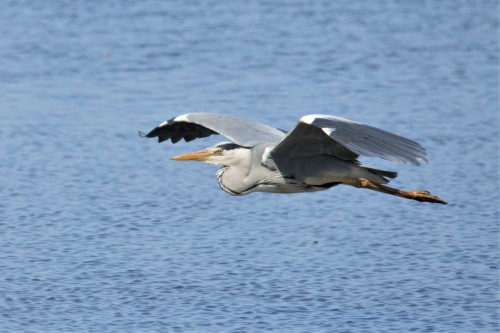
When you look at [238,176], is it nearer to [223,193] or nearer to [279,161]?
[279,161]

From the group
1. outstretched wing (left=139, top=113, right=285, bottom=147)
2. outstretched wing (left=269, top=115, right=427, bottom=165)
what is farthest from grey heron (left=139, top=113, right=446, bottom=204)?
outstretched wing (left=269, top=115, right=427, bottom=165)

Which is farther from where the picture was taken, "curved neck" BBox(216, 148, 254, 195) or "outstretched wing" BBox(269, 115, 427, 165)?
"curved neck" BBox(216, 148, 254, 195)

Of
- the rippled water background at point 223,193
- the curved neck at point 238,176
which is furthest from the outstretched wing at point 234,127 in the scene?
the rippled water background at point 223,193

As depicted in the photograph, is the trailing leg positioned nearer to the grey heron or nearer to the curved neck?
the grey heron

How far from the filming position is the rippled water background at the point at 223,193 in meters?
7.97

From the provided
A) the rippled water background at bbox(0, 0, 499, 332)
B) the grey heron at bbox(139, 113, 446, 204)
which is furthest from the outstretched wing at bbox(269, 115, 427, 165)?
the rippled water background at bbox(0, 0, 499, 332)

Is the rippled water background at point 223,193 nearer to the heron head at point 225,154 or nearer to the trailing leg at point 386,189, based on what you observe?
the trailing leg at point 386,189

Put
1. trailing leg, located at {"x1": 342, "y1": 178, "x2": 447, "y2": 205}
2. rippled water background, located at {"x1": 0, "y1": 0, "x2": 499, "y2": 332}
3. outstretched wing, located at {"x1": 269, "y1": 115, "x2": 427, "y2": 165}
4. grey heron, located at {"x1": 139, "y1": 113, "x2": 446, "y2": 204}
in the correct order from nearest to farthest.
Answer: outstretched wing, located at {"x1": 269, "y1": 115, "x2": 427, "y2": 165}
grey heron, located at {"x1": 139, "y1": 113, "x2": 446, "y2": 204}
trailing leg, located at {"x1": 342, "y1": 178, "x2": 447, "y2": 205}
rippled water background, located at {"x1": 0, "y1": 0, "x2": 499, "y2": 332}

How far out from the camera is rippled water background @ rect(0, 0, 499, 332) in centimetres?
797

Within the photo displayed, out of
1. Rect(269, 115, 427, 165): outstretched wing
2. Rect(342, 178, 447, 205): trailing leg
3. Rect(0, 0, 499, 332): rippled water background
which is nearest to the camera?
Rect(269, 115, 427, 165): outstretched wing

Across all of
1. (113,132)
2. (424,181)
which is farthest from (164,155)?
(424,181)

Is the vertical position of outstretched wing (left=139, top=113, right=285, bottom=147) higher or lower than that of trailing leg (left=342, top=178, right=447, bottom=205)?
higher

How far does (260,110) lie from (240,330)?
17.6 feet

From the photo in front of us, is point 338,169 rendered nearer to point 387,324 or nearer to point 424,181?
point 387,324
